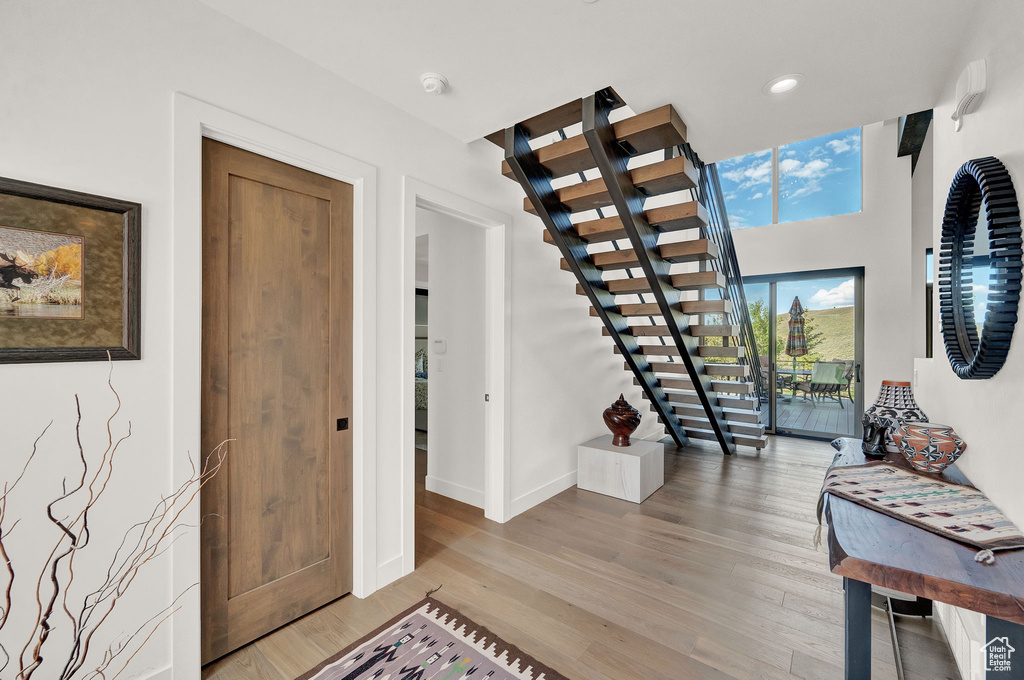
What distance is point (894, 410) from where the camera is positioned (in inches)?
77.6

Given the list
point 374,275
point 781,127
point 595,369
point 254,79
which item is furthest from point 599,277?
point 254,79

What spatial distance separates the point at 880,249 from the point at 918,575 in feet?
17.3

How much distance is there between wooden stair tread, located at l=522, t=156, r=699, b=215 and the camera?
249cm

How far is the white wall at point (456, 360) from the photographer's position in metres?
3.44

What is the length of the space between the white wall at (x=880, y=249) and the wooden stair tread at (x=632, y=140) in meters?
3.78

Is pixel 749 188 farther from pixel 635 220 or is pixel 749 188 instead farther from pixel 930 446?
pixel 930 446

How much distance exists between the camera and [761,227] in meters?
5.65

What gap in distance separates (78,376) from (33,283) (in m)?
0.30

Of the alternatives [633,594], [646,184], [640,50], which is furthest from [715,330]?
[640,50]

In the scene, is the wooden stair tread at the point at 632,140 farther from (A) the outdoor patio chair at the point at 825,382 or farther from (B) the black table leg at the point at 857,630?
(A) the outdoor patio chair at the point at 825,382

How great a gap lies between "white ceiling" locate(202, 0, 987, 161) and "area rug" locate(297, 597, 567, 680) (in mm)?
2521

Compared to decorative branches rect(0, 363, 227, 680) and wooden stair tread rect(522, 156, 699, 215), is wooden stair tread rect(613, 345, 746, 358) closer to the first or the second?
wooden stair tread rect(522, 156, 699, 215)

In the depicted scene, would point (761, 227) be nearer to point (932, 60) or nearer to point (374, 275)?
point (932, 60)

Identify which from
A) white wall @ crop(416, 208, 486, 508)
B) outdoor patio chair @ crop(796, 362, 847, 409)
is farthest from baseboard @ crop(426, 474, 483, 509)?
outdoor patio chair @ crop(796, 362, 847, 409)
